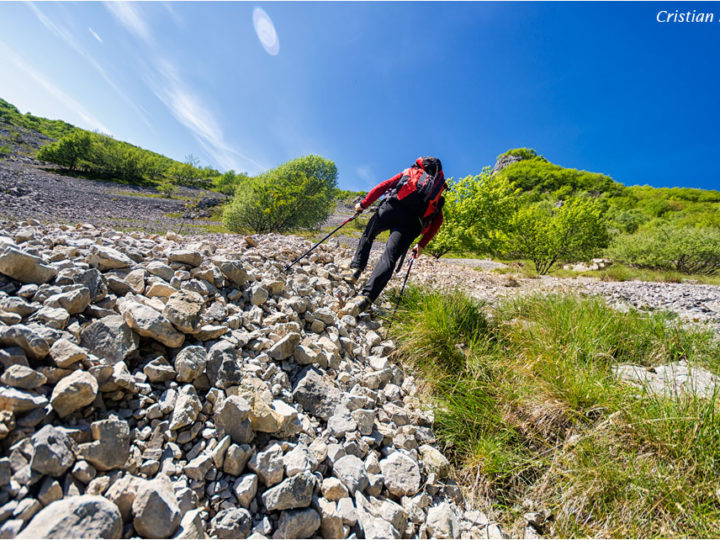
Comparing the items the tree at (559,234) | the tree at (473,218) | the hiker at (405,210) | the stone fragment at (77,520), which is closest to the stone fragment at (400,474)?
the stone fragment at (77,520)

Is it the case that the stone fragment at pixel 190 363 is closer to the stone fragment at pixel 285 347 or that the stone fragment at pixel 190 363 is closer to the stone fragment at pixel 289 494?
the stone fragment at pixel 285 347

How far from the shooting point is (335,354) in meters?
2.66

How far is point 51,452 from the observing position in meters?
1.14

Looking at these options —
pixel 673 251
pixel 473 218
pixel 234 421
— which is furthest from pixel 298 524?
pixel 673 251

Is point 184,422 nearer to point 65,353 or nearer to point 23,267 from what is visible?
Result: point 65,353

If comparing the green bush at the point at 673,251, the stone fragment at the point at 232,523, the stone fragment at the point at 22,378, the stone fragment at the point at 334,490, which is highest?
the green bush at the point at 673,251

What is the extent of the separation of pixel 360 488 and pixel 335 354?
1177mm

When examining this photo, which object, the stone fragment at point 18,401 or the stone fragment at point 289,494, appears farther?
the stone fragment at point 289,494

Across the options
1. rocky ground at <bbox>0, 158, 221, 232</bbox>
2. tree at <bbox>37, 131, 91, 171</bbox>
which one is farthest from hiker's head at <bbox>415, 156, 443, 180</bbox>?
tree at <bbox>37, 131, 91, 171</bbox>

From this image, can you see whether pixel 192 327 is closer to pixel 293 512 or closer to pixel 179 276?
pixel 179 276

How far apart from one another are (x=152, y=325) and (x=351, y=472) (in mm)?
1708

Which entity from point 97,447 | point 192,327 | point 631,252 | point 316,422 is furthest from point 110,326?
point 631,252

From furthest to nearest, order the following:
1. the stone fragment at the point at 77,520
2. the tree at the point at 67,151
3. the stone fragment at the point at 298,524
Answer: the tree at the point at 67,151 → the stone fragment at the point at 298,524 → the stone fragment at the point at 77,520

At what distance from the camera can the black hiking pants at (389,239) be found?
3.81 m
